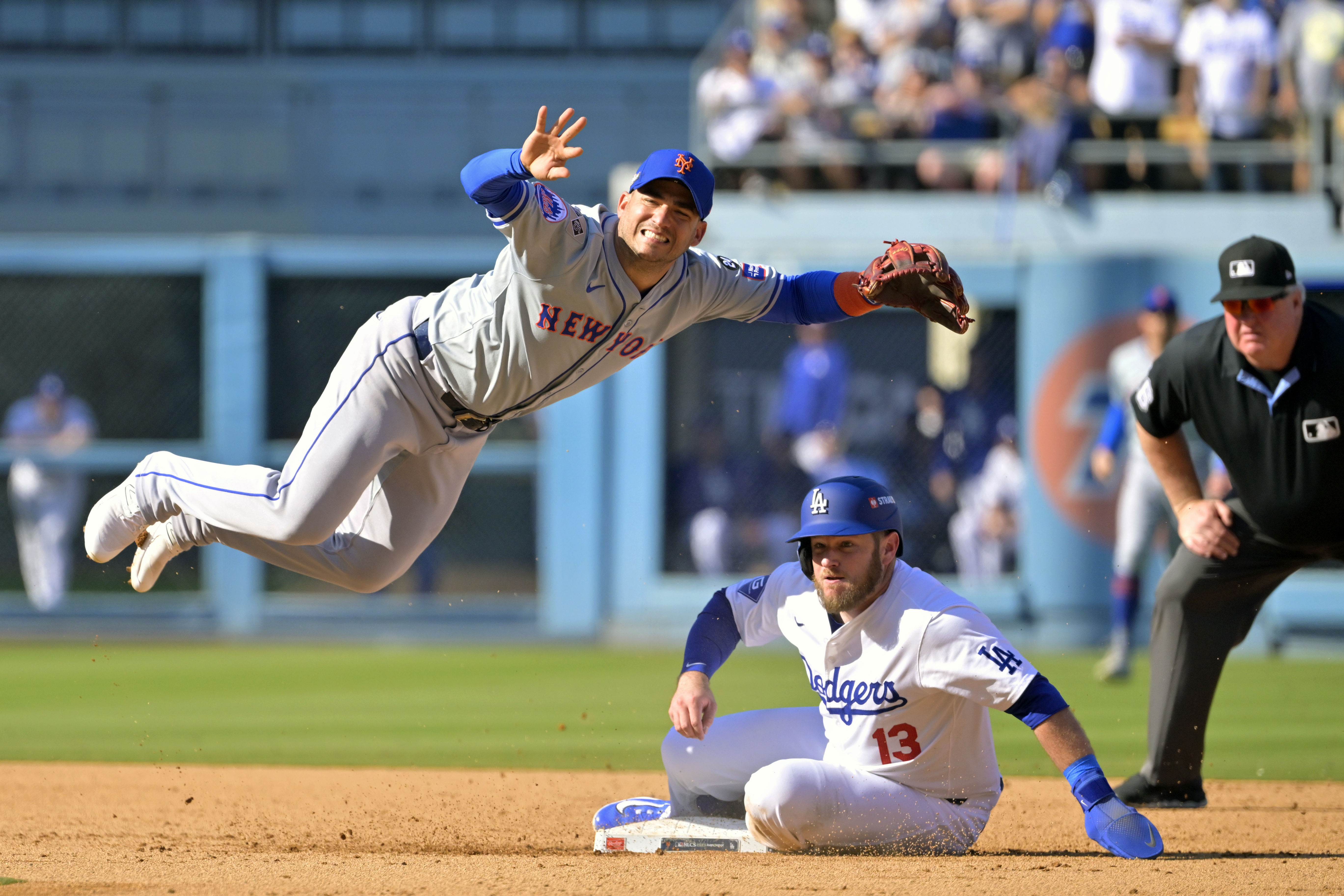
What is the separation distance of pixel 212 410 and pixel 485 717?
4.76 m

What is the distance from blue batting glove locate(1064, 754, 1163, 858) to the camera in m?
4.00

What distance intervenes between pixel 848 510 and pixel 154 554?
7.70 feet

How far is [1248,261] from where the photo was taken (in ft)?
14.8

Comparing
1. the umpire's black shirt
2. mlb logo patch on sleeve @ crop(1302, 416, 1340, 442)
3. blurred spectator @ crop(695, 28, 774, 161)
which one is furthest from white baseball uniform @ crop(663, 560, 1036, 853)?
blurred spectator @ crop(695, 28, 774, 161)

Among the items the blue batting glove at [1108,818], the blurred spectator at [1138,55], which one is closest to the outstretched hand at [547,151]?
the blue batting glove at [1108,818]

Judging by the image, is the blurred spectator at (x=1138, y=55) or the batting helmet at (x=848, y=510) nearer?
the batting helmet at (x=848, y=510)

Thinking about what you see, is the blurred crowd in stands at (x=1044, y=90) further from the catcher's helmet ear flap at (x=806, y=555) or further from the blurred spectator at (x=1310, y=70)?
the catcher's helmet ear flap at (x=806, y=555)

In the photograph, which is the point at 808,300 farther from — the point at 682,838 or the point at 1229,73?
the point at 1229,73

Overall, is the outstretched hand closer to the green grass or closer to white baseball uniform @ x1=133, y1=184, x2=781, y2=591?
white baseball uniform @ x1=133, y1=184, x2=781, y2=591

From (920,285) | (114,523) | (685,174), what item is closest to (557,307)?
(685,174)

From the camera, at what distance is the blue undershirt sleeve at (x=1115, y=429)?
831 centimetres

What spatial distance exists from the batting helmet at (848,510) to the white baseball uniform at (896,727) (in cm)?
A: 26

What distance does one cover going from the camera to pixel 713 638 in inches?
176

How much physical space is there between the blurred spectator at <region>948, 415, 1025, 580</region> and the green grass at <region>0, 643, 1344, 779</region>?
33.8 inches
